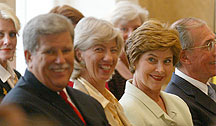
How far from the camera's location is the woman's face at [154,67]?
2654mm

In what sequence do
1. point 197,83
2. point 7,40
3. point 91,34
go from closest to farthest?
point 91,34 → point 7,40 → point 197,83

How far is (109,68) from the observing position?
2.41 m

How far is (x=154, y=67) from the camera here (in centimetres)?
267

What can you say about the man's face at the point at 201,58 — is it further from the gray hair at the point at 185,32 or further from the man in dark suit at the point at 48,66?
the man in dark suit at the point at 48,66

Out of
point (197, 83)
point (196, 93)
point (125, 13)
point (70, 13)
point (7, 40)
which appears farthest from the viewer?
point (125, 13)

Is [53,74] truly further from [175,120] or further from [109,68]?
[175,120]

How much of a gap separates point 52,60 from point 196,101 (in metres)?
1.85

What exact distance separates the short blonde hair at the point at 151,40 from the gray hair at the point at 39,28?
1010mm

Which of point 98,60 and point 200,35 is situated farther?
point 200,35

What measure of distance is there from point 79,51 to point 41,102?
810mm

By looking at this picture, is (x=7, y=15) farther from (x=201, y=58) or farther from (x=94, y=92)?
(x=201, y=58)

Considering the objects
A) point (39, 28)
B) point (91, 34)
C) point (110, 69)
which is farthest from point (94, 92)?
point (39, 28)

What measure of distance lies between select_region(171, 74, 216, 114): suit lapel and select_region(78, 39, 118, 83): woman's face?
1087 mm

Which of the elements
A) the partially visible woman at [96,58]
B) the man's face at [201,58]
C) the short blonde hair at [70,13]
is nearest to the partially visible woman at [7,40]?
the short blonde hair at [70,13]
